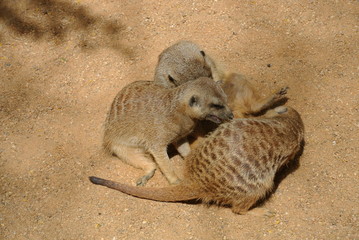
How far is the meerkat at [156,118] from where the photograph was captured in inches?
90.9

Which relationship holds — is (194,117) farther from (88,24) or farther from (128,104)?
(88,24)

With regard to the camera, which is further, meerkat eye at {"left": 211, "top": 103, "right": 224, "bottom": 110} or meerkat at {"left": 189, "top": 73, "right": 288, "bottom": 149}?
meerkat at {"left": 189, "top": 73, "right": 288, "bottom": 149}

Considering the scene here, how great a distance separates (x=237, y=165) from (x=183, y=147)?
23.0 inches

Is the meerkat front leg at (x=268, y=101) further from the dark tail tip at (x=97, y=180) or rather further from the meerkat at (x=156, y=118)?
the dark tail tip at (x=97, y=180)

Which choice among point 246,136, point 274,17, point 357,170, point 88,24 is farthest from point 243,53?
point 88,24

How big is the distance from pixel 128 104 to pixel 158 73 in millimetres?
433

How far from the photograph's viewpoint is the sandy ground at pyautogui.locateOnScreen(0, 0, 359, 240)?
2170 mm

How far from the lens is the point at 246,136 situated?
2111mm

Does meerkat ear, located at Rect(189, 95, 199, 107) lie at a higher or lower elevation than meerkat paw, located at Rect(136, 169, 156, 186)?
higher

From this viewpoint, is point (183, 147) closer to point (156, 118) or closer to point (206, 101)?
point (156, 118)

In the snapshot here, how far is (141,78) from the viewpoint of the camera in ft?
9.78

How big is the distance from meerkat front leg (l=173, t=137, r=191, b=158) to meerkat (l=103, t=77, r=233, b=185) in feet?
0.22

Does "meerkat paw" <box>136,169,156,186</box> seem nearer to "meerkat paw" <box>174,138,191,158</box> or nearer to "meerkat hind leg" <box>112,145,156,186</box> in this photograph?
"meerkat hind leg" <box>112,145,156,186</box>

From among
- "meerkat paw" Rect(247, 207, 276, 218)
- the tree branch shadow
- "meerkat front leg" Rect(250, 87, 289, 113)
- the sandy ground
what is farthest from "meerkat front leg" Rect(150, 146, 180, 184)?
the tree branch shadow
